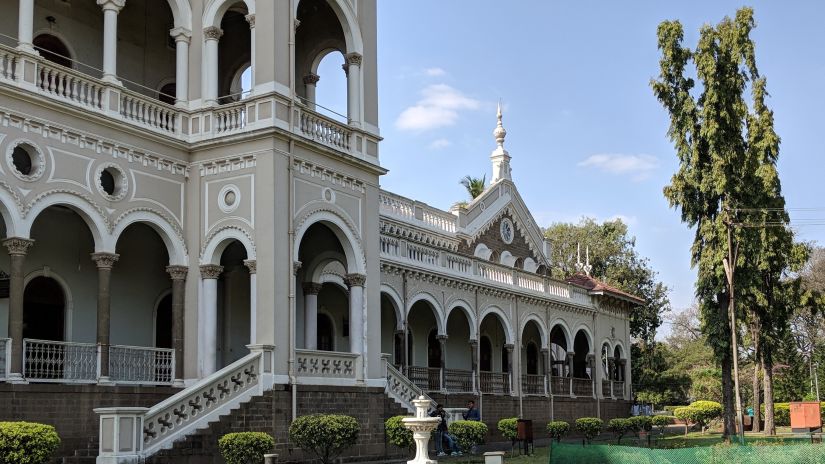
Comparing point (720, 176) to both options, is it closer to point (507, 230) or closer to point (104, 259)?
point (507, 230)

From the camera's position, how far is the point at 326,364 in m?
21.7

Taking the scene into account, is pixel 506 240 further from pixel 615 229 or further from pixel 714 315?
pixel 615 229

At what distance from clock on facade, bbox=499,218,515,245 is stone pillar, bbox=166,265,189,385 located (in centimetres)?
2249

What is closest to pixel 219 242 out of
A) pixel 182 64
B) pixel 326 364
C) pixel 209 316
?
pixel 209 316

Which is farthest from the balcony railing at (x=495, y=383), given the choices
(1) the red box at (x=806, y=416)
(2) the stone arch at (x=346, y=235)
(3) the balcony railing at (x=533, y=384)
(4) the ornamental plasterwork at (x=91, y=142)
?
(4) the ornamental plasterwork at (x=91, y=142)

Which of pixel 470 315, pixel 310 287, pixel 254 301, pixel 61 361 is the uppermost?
pixel 310 287

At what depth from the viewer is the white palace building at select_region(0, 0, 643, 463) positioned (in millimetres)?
17953

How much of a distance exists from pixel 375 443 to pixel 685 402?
156ft

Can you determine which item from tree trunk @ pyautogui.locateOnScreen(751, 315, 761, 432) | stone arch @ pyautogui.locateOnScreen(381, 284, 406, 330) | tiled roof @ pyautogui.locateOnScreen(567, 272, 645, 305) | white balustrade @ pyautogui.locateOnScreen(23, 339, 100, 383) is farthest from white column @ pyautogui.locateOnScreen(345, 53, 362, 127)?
tree trunk @ pyautogui.locateOnScreen(751, 315, 761, 432)

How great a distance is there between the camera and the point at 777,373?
5394 cm

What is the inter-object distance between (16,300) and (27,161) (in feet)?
9.05

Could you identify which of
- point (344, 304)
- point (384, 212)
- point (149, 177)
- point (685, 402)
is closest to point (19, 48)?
point (149, 177)

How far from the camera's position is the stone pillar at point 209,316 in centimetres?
2072

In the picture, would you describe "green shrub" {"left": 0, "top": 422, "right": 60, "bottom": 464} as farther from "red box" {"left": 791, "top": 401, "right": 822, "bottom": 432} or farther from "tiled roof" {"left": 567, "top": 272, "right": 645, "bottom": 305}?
"tiled roof" {"left": 567, "top": 272, "right": 645, "bottom": 305}
